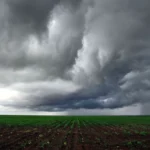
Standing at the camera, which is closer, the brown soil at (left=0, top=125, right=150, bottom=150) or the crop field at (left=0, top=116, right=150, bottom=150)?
the brown soil at (left=0, top=125, right=150, bottom=150)

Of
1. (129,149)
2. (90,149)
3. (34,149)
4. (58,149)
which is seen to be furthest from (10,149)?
Answer: (129,149)

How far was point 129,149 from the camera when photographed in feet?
56.4

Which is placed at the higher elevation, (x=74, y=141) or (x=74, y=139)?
(x=74, y=139)

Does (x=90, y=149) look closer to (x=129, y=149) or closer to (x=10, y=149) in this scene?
(x=129, y=149)

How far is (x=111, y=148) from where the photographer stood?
17766 mm

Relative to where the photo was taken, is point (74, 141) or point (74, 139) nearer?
point (74, 141)

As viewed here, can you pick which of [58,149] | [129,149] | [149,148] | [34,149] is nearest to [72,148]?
[58,149]

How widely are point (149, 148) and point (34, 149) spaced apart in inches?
368

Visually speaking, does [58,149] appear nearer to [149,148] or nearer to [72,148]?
[72,148]

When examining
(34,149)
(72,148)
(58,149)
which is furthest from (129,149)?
(34,149)

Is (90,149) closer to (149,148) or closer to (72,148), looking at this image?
(72,148)

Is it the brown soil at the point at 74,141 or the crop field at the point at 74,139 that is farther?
the crop field at the point at 74,139

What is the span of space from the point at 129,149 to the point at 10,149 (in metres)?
9.48

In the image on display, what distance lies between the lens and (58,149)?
17219 mm
